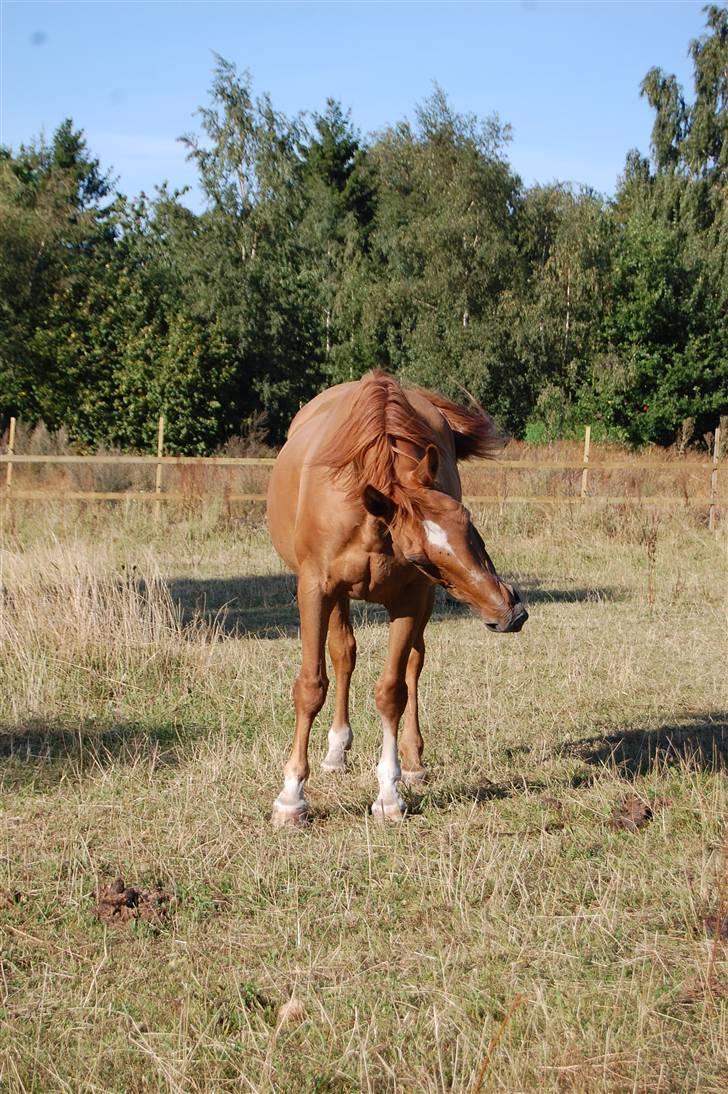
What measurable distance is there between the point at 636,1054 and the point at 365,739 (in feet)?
11.6

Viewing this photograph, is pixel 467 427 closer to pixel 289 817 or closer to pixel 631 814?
pixel 631 814

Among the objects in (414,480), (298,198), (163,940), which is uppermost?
(298,198)

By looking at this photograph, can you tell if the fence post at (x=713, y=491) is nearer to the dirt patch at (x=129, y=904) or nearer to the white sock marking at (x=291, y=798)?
the white sock marking at (x=291, y=798)

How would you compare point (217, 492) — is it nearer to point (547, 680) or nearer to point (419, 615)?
point (547, 680)

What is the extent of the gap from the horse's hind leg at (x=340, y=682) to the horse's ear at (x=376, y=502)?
3.56ft

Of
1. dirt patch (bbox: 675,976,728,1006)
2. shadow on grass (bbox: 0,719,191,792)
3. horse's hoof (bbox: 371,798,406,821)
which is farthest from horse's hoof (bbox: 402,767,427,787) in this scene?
dirt patch (bbox: 675,976,728,1006)

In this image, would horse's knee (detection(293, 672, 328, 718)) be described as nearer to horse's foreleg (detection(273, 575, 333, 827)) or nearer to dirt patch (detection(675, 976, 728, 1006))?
horse's foreleg (detection(273, 575, 333, 827))

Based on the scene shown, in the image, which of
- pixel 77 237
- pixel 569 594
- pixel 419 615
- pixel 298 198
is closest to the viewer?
pixel 419 615

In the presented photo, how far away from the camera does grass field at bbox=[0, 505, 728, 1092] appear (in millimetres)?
2941

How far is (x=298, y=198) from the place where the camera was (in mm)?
38062

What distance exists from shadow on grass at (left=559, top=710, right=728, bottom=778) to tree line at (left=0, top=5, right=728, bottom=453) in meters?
22.5

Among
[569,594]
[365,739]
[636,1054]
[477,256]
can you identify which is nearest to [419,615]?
[365,739]

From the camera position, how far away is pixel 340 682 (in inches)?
239

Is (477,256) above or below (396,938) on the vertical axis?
above
